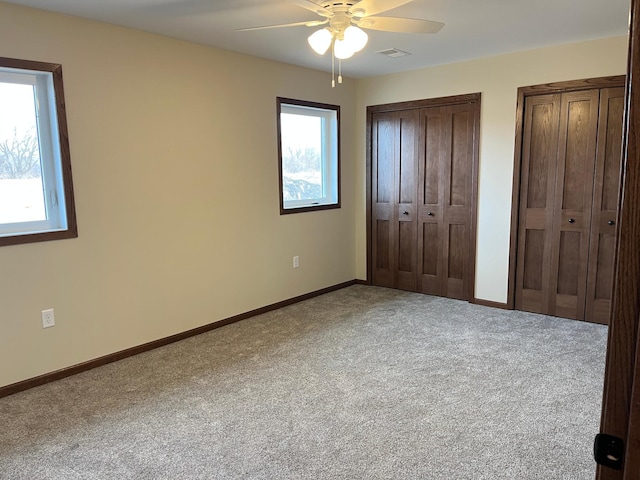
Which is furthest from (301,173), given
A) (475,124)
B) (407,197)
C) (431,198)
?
(475,124)

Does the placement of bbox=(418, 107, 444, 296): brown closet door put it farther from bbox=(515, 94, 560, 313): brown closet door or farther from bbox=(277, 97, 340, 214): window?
bbox=(277, 97, 340, 214): window

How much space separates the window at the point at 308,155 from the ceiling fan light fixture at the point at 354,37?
1959 millimetres

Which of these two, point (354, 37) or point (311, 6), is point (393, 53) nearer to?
point (354, 37)

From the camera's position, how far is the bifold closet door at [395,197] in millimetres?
5027

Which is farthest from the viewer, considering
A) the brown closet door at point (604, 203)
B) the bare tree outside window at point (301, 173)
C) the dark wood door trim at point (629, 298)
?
the bare tree outside window at point (301, 173)

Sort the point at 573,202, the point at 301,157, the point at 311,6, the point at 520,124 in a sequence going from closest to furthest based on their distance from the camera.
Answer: the point at 311,6
the point at 573,202
the point at 520,124
the point at 301,157

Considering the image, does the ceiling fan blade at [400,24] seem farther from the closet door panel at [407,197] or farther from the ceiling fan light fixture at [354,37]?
the closet door panel at [407,197]

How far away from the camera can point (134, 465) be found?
220 centimetres

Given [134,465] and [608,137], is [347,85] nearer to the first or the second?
[608,137]

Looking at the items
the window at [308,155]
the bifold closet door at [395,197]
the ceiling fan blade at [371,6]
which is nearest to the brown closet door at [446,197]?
the bifold closet door at [395,197]

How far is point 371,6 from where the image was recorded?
2.47m

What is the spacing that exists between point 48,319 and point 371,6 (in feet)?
9.28

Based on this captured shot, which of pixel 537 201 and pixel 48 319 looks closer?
pixel 48 319

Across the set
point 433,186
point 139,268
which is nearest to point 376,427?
point 139,268
